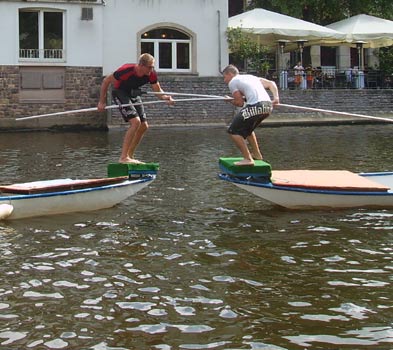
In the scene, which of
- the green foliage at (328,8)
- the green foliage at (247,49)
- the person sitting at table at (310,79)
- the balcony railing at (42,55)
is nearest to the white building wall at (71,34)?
the balcony railing at (42,55)

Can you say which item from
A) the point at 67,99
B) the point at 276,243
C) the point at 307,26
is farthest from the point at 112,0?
the point at 276,243

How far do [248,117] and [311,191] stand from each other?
1282 mm

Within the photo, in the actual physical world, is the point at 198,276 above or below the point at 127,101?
below

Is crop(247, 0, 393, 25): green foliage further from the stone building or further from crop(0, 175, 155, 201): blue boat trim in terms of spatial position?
crop(0, 175, 155, 201): blue boat trim

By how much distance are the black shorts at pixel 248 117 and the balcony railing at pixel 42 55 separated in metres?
19.6

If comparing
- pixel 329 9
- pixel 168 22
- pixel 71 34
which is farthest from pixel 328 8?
pixel 71 34

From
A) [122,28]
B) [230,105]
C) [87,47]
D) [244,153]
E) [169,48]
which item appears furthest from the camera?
[169,48]

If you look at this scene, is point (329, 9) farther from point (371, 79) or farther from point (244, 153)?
point (244, 153)

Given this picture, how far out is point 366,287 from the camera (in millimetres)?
6707

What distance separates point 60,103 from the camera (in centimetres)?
2870

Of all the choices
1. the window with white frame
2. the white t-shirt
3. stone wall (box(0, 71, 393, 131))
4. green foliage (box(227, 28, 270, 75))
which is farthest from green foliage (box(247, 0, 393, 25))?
the white t-shirt

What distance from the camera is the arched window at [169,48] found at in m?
31.8

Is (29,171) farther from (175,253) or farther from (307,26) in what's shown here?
(307,26)

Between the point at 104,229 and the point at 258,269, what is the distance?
252 cm
